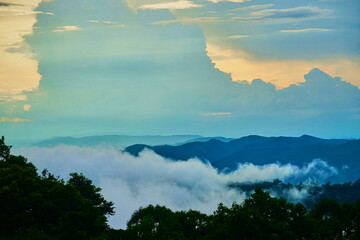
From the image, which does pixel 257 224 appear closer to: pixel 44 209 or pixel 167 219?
pixel 167 219

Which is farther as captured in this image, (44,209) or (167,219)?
(44,209)

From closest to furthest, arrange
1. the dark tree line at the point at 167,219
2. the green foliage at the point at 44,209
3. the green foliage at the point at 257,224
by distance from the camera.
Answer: the green foliage at the point at 257,224, the dark tree line at the point at 167,219, the green foliage at the point at 44,209

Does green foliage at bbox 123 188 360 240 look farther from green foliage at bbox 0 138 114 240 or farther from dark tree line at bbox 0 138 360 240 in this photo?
green foliage at bbox 0 138 114 240

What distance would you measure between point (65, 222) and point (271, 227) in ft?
64.6

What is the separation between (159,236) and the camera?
39.0 metres

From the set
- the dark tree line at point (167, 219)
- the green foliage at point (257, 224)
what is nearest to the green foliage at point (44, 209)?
the dark tree line at point (167, 219)

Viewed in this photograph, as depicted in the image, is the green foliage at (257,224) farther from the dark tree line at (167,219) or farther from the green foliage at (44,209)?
the green foliage at (44,209)

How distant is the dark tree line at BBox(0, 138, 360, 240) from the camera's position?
40.7 metres

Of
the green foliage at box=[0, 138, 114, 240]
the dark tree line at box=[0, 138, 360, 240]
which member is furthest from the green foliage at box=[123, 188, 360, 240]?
the green foliage at box=[0, 138, 114, 240]

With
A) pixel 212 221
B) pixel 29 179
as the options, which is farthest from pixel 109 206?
pixel 212 221

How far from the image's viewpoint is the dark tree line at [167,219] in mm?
40719

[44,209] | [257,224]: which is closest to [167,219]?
[257,224]

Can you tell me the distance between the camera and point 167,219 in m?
44.7

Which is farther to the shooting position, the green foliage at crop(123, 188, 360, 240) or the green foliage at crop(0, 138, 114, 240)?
the green foliage at crop(0, 138, 114, 240)
